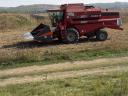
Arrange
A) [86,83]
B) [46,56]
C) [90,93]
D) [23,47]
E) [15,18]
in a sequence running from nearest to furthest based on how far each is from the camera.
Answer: [90,93] → [86,83] → [46,56] → [23,47] → [15,18]

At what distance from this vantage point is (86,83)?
41.4ft

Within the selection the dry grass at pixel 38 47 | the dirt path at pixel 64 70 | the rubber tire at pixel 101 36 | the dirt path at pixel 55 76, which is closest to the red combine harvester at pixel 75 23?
the rubber tire at pixel 101 36

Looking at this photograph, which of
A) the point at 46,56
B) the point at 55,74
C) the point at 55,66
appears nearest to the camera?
the point at 55,74

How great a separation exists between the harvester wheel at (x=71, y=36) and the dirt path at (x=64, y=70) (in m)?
5.32

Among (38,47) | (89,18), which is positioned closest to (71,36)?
(89,18)

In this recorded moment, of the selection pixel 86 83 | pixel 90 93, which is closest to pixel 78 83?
pixel 86 83

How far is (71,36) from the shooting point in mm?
22594

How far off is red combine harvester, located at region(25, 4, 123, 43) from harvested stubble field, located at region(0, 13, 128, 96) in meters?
0.55

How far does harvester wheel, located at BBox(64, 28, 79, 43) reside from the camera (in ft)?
73.9

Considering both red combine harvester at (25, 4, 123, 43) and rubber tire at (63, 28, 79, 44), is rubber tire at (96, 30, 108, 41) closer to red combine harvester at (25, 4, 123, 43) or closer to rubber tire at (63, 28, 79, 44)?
red combine harvester at (25, 4, 123, 43)

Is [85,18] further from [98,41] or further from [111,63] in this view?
[111,63]

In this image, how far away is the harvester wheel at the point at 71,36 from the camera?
2252cm

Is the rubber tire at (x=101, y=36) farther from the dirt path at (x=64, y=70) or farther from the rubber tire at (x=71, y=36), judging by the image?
the dirt path at (x=64, y=70)

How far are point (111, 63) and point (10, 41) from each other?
949 centimetres
